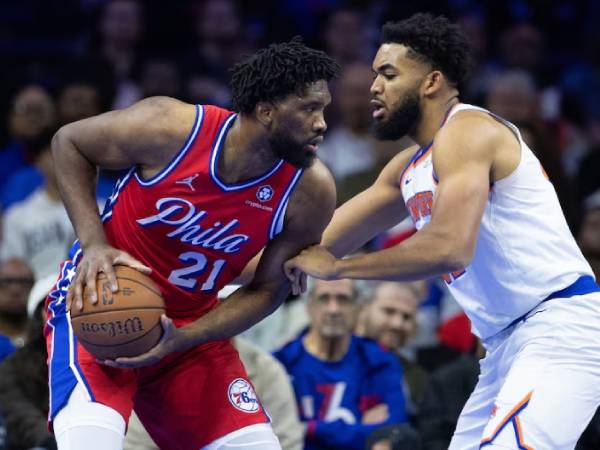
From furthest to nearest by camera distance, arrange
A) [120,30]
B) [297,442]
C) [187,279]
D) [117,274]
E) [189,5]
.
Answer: [189,5] → [120,30] → [297,442] → [187,279] → [117,274]

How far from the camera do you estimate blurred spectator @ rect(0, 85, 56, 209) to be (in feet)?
31.2

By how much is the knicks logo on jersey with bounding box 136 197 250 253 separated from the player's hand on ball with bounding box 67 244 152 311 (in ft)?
0.76

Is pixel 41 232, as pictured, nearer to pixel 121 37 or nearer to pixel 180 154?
pixel 121 37

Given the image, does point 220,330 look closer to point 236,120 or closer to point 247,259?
point 247,259

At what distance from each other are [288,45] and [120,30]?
5.91 meters

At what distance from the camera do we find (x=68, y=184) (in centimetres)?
499

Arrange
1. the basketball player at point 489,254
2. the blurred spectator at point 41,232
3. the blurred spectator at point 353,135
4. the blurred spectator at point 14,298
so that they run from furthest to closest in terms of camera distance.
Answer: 1. the blurred spectator at point 353,135
2. the blurred spectator at point 41,232
3. the blurred spectator at point 14,298
4. the basketball player at point 489,254

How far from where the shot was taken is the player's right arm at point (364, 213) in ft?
18.0

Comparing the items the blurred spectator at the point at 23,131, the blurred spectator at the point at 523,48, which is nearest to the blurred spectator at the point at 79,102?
the blurred spectator at the point at 23,131

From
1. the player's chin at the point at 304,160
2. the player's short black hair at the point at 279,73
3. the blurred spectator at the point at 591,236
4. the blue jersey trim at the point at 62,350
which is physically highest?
the player's short black hair at the point at 279,73

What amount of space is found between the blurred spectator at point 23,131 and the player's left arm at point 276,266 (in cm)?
471

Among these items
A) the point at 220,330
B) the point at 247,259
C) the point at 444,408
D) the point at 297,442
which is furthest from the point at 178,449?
the point at 444,408

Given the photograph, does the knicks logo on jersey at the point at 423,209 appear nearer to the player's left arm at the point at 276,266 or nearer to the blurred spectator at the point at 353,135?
the player's left arm at the point at 276,266

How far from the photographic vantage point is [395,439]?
6504 millimetres
